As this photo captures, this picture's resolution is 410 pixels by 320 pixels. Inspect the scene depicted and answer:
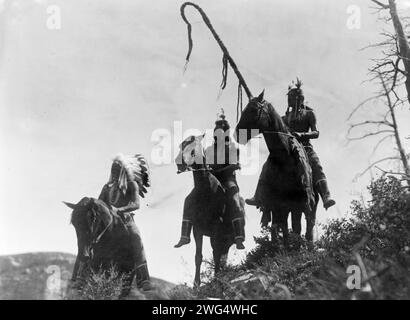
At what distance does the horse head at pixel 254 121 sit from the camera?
13820mm

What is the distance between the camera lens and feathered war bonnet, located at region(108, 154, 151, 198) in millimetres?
14353

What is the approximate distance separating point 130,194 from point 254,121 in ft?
10.2

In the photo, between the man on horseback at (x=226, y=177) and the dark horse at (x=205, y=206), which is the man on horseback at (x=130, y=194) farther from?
the man on horseback at (x=226, y=177)

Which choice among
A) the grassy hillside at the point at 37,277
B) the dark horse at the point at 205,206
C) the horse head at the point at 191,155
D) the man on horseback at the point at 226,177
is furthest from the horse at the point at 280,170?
the grassy hillside at the point at 37,277

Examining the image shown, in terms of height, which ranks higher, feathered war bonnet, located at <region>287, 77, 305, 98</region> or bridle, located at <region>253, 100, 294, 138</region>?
feathered war bonnet, located at <region>287, 77, 305, 98</region>

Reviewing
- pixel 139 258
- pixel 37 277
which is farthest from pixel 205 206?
pixel 37 277

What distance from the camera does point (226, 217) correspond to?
50.7ft

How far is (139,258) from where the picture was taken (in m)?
13.6

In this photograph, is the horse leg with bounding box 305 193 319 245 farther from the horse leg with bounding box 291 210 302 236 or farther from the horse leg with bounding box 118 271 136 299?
the horse leg with bounding box 118 271 136 299

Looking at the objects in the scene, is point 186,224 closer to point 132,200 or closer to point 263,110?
point 132,200

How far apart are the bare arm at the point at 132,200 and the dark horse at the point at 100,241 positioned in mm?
330

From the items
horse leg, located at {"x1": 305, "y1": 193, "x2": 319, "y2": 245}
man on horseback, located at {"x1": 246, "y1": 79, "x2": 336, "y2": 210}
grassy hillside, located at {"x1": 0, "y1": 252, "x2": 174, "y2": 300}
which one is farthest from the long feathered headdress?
grassy hillside, located at {"x1": 0, "y1": 252, "x2": 174, "y2": 300}

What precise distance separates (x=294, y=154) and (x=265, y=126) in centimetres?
94
